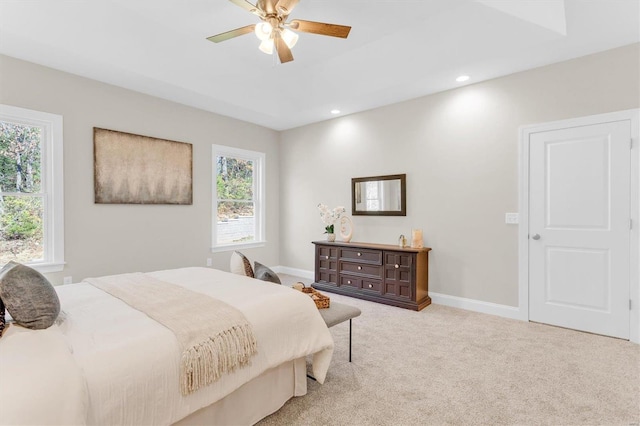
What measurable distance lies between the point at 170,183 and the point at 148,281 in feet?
7.61

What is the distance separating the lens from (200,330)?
154cm

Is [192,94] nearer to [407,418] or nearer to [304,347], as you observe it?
[304,347]

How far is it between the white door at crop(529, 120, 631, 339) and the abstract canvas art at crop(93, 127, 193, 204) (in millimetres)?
4441

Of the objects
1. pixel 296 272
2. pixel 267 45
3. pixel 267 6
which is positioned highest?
pixel 267 6

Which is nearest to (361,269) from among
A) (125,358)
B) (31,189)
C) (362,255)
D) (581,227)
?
(362,255)

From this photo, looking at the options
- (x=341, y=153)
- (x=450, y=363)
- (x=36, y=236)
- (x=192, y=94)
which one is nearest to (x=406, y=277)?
(x=450, y=363)

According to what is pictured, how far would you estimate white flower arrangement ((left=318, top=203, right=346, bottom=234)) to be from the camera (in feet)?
16.1

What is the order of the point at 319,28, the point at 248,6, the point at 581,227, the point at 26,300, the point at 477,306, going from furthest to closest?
the point at 477,306
the point at 581,227
the point at 319,28
the point at 248,6
the point at 26,300

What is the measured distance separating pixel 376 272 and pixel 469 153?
1.91m

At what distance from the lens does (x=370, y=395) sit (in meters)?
2.11

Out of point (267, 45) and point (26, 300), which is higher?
point (267, 45)

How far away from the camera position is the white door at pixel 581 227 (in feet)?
9.95

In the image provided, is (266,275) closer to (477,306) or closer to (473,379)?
(473,379)

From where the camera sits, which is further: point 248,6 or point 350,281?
point 350,281
